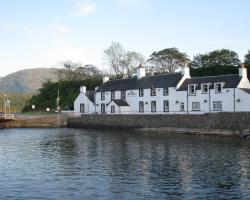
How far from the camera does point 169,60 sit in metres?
106

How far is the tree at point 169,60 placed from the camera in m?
105

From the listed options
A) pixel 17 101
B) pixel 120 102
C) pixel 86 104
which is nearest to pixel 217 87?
pixel 120 102

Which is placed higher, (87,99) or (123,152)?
(87,99)

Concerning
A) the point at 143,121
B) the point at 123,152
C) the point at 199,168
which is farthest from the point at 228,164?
the point at 143,121

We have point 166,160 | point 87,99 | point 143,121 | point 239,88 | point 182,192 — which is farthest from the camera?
point 87,99

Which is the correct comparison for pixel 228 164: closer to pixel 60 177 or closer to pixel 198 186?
pixel 198 186

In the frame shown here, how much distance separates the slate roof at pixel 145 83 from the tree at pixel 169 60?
3003cm

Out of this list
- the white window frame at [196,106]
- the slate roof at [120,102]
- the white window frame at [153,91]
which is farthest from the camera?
the slate roof at [120,102]

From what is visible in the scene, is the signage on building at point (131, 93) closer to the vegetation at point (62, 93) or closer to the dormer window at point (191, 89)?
the dormer window at point (191, 89)

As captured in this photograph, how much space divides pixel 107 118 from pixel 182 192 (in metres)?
47.0

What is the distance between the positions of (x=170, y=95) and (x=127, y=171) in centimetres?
3772

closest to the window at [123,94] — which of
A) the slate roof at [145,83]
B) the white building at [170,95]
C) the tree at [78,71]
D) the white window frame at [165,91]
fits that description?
the white building at [170,95]

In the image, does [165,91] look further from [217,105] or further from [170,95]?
[217,105]

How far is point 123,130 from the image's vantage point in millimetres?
63875
